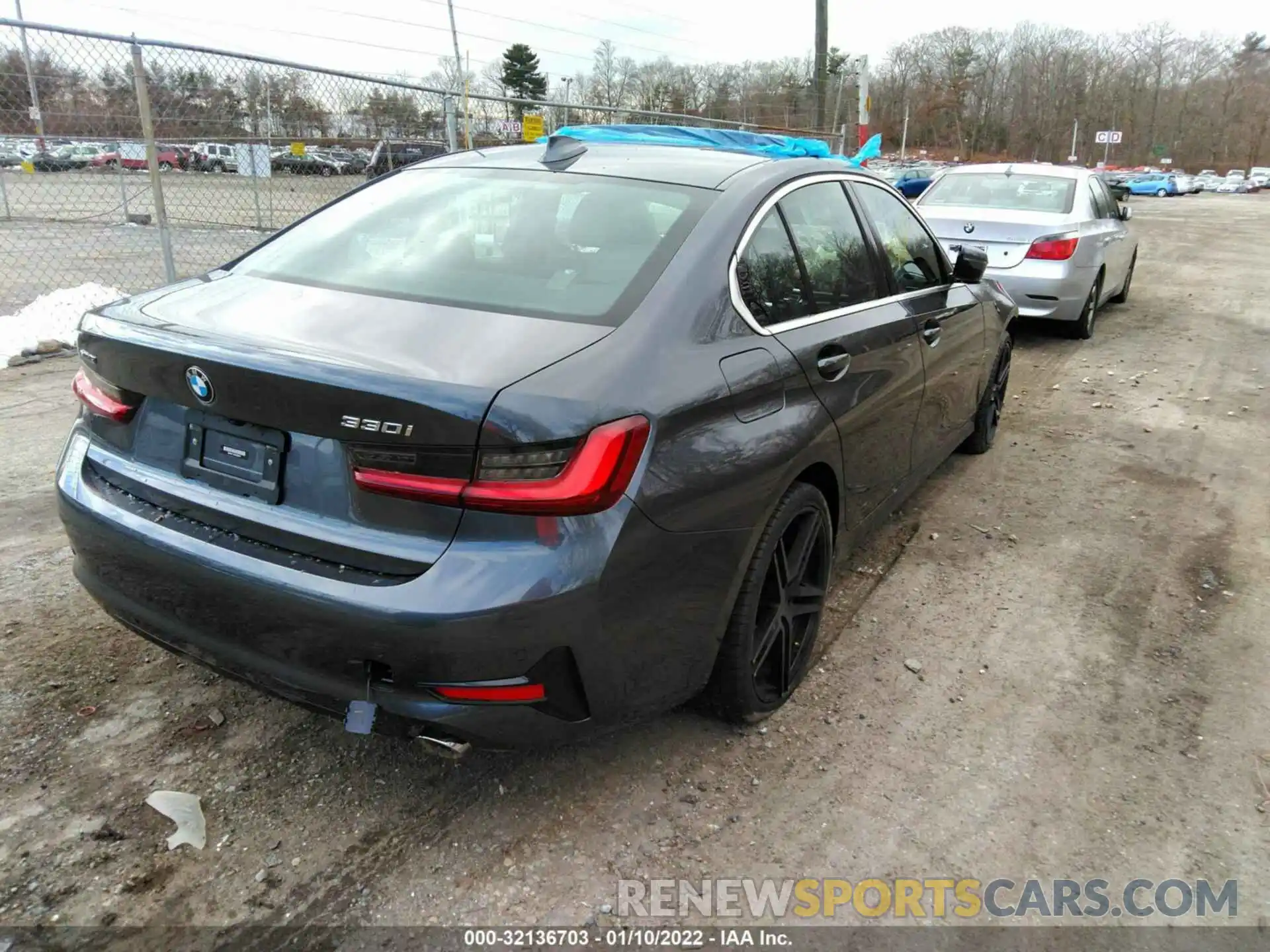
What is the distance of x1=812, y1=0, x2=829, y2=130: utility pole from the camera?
1731 cm

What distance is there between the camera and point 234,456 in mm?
2121

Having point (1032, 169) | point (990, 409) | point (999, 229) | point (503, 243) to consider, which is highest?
point (1032, 169)

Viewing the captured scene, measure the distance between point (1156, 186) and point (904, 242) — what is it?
64369 millimetres

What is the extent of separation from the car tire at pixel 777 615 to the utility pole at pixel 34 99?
6348 mm

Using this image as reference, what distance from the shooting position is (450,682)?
196 cm

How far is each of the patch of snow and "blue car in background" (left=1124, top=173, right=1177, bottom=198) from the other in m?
→ 62.8

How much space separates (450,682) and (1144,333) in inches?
360

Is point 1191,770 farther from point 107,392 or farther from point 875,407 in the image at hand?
point 107,392

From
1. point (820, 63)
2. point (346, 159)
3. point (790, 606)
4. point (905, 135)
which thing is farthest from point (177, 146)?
point (905, 135)

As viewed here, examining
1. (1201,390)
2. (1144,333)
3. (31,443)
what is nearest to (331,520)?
(31,443)

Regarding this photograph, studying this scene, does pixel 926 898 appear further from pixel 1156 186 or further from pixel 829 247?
pixel 1156 186

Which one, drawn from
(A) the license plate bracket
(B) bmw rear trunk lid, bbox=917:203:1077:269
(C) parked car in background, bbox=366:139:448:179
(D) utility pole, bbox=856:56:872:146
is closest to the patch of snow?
(C) parked car in background, bbox=366:139:448:179

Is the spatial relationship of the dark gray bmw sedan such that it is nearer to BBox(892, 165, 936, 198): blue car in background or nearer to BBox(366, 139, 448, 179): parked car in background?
BBox(366, 139, 448, 179): parked car in background

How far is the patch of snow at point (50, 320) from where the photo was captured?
6551 millimetres
